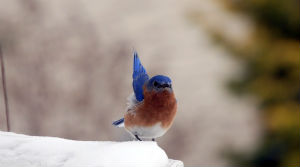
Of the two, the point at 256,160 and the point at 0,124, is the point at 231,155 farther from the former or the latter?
the point at 0,124

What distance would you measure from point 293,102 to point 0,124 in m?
1.61

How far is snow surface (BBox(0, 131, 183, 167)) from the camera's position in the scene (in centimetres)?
95

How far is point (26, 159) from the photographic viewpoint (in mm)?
976

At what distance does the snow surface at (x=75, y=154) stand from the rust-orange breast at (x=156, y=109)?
0.15 metres

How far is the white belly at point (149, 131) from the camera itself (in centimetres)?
124

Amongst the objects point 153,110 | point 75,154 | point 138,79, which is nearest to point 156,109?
point 153,110

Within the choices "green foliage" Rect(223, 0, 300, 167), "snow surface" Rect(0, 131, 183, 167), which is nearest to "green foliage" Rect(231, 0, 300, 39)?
"green foliage" Rect(223, 0, 300, 167)

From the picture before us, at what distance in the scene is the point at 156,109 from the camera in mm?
1233

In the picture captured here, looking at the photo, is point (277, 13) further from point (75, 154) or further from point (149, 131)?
point (75, 154)

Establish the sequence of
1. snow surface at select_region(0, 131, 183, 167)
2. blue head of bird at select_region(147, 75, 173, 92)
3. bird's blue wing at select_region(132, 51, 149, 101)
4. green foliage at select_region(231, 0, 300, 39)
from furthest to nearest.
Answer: green foliage at select_region(231, 0, 300, 39) < bird's blue wing at select_region(132, 51, 149, 101) < blue head of bird at select_region(147, 75, 173, 92) < snow surface at select_region(0, 131, 183, 167)

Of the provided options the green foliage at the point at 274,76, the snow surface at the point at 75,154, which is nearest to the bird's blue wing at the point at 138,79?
the snow surface at the point at 75,154

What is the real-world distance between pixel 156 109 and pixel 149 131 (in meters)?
0.07

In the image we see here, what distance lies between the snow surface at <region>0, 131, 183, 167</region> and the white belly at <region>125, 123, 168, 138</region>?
0.15 meters

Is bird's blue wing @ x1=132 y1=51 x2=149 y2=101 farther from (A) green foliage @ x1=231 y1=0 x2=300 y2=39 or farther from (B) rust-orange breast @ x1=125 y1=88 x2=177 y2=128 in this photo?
(A) green foliage @ x1=231 y1=0 x2=300 y2=39
